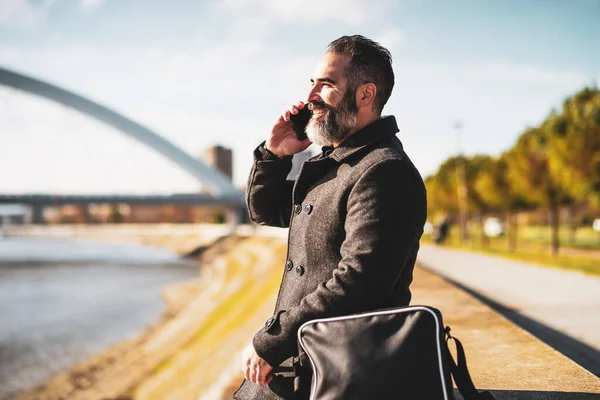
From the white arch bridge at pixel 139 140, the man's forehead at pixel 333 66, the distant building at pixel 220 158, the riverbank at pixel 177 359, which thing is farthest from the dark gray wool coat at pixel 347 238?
the distant building at pixel 220 158

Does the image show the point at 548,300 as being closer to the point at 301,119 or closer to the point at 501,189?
the point at 301,119

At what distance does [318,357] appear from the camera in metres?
1.77

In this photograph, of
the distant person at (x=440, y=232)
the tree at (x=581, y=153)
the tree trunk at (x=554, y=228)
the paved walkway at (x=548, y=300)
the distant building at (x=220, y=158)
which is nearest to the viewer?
the paved walkway at (x=548, y=300)

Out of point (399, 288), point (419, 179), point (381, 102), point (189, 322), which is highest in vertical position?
point (381, 102)

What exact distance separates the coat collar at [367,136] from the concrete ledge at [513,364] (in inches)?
62.7

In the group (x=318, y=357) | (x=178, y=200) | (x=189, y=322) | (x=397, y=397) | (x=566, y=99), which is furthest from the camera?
(x=178, y=200)

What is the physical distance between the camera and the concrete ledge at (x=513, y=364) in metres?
2.87

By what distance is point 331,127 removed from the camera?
2.05 metres

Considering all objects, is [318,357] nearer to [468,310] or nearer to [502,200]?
[468,310]

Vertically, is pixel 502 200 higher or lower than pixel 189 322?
higher

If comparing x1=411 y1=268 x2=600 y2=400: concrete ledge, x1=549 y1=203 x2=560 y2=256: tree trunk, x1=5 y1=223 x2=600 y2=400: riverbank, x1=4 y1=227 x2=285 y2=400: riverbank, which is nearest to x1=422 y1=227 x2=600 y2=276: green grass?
x1=549 y1=203 x2=560 y2=256: tree trunk

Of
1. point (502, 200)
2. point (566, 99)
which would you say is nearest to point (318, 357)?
point (566, 99)

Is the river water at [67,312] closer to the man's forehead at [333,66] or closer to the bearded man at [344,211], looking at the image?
the bearded man at [344,211]

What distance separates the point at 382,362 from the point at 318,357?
0.21 m
